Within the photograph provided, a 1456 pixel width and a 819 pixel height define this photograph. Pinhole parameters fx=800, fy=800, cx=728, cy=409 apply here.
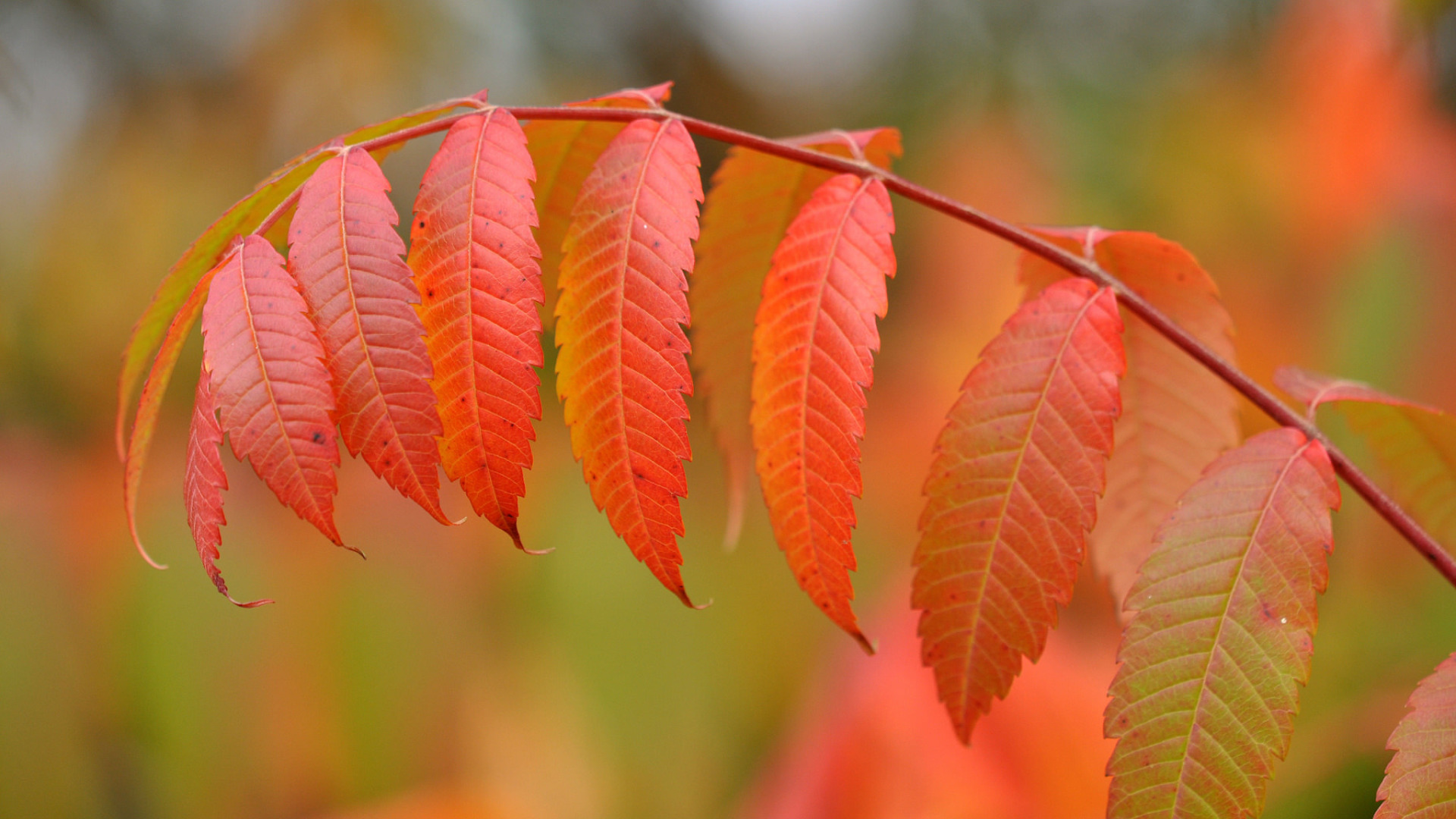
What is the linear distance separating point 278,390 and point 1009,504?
0.41 metres

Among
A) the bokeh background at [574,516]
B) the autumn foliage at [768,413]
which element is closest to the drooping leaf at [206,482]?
the autumn foliage at [768,413]

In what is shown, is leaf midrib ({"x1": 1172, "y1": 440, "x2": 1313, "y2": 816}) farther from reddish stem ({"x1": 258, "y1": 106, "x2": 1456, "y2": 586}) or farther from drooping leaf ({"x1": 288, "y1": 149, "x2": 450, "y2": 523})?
drooping leaf ({"x1": 288, "y1": 149, "x2": 450, "y2": 523})

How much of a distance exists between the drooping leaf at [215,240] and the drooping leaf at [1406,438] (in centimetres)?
69

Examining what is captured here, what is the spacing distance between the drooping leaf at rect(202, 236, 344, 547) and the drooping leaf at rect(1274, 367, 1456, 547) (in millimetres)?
681

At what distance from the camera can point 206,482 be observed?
403 millimetres

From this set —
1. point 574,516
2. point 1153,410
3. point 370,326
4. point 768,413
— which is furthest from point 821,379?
point 574,516

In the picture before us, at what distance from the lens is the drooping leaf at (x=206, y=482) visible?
395mm

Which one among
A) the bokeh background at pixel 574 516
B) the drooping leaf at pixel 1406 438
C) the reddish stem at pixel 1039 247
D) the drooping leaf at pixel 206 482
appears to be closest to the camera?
the drooping leaf at pixel 206 482

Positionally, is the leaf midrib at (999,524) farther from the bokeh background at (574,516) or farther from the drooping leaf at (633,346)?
the bokeh background at (574,516)

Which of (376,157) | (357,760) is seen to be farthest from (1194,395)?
(357,760)

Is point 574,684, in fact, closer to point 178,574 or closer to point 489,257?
point 178,574

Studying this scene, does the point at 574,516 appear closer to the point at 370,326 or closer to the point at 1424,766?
the point at 370,326

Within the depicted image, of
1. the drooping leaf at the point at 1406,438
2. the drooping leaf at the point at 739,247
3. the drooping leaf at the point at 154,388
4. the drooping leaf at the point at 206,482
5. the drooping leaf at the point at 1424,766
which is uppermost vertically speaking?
the drooping leaf at the point at 739,247

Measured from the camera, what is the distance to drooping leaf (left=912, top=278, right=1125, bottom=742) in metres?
0.47
